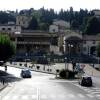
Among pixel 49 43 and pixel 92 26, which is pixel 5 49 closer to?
pixel 49 43

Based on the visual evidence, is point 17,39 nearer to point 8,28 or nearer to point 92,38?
point 92,38

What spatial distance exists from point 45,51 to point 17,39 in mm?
10663

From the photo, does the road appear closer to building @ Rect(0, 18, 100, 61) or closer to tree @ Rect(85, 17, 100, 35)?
building @ Rect(0, 18, 100, 61)

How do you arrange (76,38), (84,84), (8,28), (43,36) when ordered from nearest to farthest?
1. (84,84)
2. (76,38)
3. (43,36)
4. (8,28)

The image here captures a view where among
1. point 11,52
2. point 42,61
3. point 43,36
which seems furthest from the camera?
point 43,36

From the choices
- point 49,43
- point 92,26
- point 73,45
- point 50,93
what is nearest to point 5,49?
point 50,93

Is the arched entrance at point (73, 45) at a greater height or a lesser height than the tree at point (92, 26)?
lesser

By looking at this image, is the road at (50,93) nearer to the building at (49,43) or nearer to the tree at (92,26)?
the building at (49,43)

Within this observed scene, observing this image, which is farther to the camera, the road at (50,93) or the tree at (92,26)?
the tree at (92,26)

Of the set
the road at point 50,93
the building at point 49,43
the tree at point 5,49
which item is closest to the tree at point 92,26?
the building at point 49,43

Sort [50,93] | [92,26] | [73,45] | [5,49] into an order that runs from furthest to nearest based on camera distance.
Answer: [92,26]
[73,45]
[5,49]
[50,93]

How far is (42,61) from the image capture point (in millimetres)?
120188

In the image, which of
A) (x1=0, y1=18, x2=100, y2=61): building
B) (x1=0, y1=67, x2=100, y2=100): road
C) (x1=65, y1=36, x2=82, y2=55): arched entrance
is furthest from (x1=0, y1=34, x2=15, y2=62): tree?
(x1=0, y1=18, x2=100, y2=61): building

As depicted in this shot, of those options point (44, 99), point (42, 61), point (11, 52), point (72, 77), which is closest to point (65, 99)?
point (44, 99)
